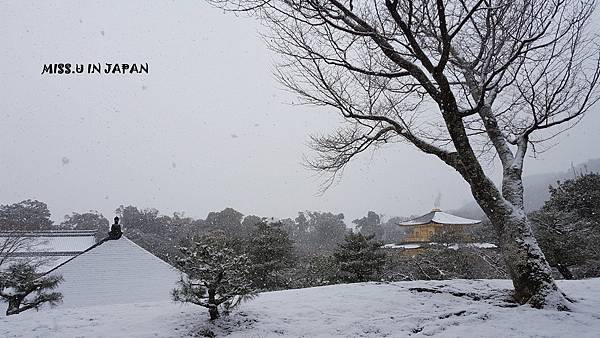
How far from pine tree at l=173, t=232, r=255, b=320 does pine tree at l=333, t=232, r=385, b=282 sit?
9832mm

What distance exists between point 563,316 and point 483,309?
29.8 inches

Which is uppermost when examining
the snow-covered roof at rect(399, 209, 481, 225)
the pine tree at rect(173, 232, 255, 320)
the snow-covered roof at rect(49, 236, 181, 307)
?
the snow-covered roof at rect(399, 209, 481, 225)

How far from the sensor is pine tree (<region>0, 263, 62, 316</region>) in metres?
8.15

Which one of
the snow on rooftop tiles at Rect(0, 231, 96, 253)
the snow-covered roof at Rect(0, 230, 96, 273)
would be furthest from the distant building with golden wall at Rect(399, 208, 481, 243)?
the snow-covered roof at Rect(0, 230, 96, 273)

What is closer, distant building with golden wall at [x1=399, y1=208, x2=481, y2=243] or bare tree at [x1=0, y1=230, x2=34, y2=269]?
bare tree at [x1=0, y1=230, x2=34, y2=269]

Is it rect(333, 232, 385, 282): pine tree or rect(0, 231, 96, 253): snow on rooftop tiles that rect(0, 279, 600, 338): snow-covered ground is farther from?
rect(0, 231, 96, 253): snow on rooftop tiles

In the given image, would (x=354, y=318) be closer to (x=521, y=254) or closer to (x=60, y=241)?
(x=521, y=254)

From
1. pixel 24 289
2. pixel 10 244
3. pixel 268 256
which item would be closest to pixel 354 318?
pixel 24 289

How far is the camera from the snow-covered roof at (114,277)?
1066 cm

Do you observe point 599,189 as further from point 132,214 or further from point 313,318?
point 132,214

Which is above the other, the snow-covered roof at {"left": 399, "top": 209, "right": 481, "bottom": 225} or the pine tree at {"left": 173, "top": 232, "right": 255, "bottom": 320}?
the snow-covered roof at {"left": 399, "top": 209, "right": 481, "bottom": 225}

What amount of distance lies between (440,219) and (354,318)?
23505 millimetres

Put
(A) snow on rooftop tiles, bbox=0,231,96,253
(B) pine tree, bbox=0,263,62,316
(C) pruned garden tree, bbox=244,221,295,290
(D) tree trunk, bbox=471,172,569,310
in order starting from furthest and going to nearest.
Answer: (A) snow on rooftop tiles, bbox=0,231,96,253 → (C) pruned garden tree, bbox=244,221,295,290 → (B) pine tree, bbox=0,263,62,316 → (D) tree trunk, bbox=471,172,569,310

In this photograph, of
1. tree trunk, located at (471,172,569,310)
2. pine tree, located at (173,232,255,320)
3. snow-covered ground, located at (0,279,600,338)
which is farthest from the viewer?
pine tree, located at (173,232,255,320)
